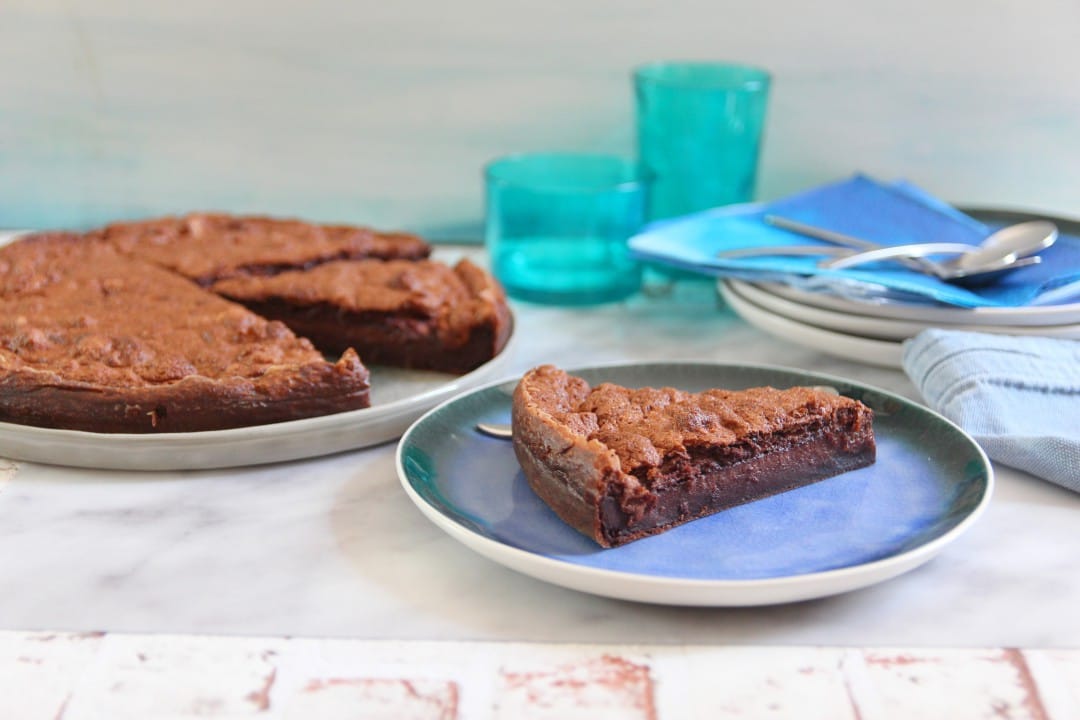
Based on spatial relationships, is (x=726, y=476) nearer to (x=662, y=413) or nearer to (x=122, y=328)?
(x=662, y=413)

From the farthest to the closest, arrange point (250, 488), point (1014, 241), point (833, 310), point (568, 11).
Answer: point (568, 11) < point (1014, 241) < point (833, 310) < point (250, 488)

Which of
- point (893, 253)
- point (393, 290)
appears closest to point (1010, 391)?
point (893, 253)

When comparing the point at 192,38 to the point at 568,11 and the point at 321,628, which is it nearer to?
the point at 568,11

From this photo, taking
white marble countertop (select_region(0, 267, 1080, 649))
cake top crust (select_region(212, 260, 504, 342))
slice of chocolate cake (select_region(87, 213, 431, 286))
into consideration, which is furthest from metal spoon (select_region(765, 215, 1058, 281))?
slice of chocolate cake (select_region(87, 213, 431, 286))

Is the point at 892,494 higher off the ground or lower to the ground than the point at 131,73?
lower

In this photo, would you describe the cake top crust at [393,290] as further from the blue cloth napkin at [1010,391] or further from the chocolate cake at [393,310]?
the blue cloth napkin at [1010,391]

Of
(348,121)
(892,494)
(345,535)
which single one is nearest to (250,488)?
(345,535)
